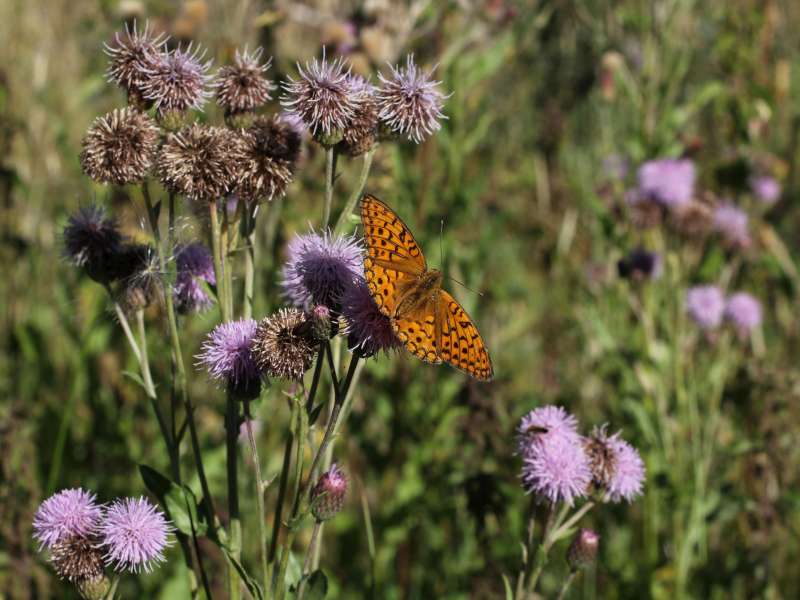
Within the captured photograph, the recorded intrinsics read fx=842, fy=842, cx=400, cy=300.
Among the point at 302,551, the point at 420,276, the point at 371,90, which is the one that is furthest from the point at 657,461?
the point at 371,90

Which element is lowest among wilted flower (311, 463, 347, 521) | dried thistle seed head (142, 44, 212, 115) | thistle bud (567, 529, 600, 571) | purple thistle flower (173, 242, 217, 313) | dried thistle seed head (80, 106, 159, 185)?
thistle bud (567, 529, 600, 571)

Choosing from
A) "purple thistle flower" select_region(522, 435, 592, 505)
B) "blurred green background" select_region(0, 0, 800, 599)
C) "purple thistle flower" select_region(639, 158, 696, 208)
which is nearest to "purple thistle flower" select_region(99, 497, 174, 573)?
"purple thistle flower" select_region(522, 435, 592, 505)

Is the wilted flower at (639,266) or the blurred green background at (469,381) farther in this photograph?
the wilted flower at (639,266)

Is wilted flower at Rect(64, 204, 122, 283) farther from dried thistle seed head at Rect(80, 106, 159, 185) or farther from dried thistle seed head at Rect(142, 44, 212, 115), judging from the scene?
dried thistle seed head at Rect(142, 44, 212, 115)

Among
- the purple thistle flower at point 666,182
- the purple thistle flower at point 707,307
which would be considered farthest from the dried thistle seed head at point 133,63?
the purple thistle flower at point 707,307

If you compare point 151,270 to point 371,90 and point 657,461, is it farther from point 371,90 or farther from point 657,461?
point 657,461

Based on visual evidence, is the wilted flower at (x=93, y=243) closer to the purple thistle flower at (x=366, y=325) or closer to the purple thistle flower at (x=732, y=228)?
the purple thistle flower at (x=366, y=325)
